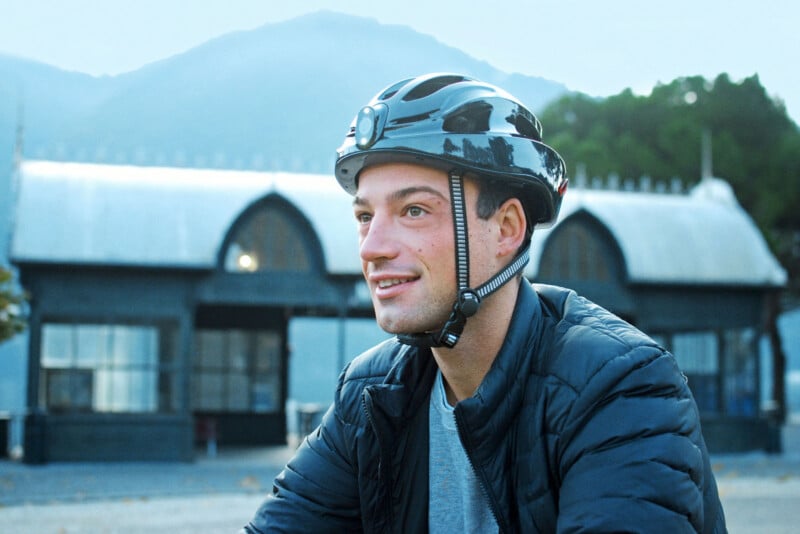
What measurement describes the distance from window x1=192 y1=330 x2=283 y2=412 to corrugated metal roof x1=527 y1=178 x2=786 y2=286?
6.70m

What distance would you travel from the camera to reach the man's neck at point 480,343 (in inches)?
93.4

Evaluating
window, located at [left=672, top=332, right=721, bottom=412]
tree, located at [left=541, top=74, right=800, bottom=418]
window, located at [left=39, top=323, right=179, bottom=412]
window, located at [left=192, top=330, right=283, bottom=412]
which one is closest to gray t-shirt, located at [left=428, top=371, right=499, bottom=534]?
window, located at [left=39, top=323, right=179, bottom=412]

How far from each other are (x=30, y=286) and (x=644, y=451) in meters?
18.5

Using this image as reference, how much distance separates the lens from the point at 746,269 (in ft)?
73.4

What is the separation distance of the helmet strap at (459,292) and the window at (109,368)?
18.0 meters

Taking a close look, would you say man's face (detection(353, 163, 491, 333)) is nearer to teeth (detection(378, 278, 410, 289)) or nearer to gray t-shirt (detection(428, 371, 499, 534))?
teeth (detection(378, 278, 410, 289))

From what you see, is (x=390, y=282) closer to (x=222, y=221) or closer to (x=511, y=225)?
(x=511, y=225)

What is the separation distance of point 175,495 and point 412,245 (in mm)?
12650

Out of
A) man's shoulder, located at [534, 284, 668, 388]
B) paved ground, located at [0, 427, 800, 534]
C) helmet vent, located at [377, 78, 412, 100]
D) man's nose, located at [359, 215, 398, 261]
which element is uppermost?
helmet vent, located at [377, 78, 412, 100]

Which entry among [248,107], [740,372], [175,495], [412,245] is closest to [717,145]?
[740,372]

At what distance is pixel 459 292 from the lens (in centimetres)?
230

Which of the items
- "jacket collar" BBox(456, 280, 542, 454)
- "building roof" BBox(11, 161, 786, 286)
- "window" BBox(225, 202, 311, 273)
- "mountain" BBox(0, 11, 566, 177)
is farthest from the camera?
"mountain" BBox(0, 11, 566, 177)

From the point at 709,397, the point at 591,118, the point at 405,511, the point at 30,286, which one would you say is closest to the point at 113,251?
the point at 30,286

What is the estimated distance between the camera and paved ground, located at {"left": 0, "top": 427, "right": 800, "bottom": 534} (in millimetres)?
11023
